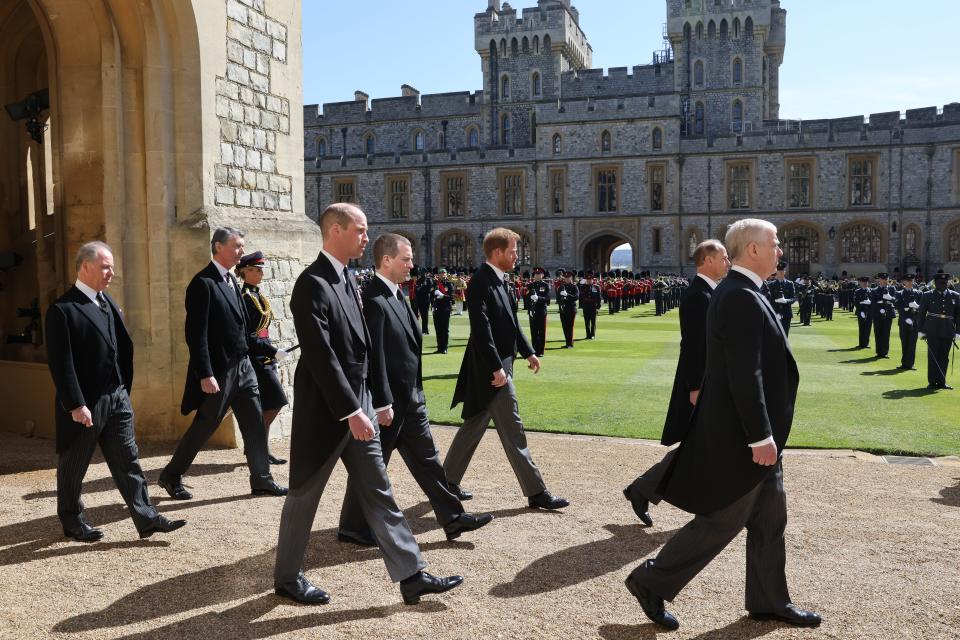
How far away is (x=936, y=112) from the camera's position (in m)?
35.6

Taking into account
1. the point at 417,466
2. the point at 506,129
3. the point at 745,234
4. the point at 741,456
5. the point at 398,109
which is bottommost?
the point at 417,466

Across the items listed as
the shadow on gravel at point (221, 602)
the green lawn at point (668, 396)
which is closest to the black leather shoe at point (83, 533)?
the shadow on gravel at point (221, 602)

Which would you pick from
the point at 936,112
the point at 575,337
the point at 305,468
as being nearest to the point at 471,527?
the point at 305,468

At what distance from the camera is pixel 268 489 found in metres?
5.10

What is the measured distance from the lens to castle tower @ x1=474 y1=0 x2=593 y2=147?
44.2m

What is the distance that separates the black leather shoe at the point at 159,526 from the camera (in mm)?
4176

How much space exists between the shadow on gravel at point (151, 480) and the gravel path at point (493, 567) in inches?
1.0

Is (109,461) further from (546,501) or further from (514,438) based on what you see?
(546,501)

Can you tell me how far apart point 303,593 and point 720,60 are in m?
43.2

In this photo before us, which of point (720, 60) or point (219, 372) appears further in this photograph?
point (720, 60)

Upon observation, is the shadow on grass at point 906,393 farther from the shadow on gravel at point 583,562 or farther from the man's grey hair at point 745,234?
the man's grey hair at point 745,234

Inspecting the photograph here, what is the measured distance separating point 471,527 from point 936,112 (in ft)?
126

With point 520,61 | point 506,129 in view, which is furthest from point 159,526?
point 520,61

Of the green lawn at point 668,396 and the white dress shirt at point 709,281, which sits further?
the green lawn at point 668,396
